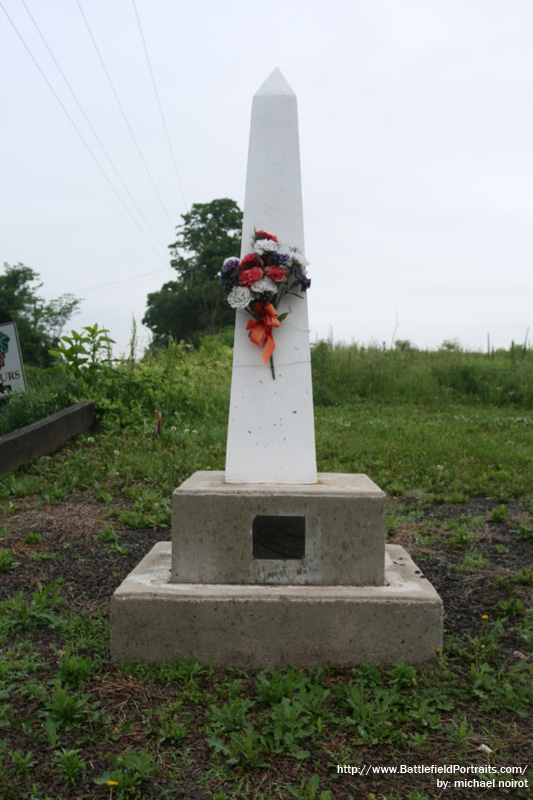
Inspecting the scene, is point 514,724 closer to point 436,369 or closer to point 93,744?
point 93,744

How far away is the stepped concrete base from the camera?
2.94 metres

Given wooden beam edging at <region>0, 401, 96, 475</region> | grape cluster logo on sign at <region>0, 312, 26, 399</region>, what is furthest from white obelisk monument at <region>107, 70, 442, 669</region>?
grape cluster logo on sign at <region>0, 312, 26, 399</region>

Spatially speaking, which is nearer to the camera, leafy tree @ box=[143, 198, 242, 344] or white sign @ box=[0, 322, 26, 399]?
white sign @ box=[0, 322, 26, 399]

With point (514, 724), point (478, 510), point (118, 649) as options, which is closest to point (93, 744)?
point (118, 649)

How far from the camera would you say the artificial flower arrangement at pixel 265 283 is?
325 cm

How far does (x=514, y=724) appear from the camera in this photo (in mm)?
2484

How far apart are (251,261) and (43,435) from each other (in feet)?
14.0

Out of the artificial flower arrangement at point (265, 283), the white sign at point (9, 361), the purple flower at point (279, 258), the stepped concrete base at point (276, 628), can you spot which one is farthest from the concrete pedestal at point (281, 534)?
the white sign at point (9, 361)

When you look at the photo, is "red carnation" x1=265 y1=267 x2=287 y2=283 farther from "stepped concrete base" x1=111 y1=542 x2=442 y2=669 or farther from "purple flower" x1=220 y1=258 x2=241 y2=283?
"stepped concrete base" x1=111 y1=542 x2=442 y2=669

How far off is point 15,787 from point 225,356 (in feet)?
39.6

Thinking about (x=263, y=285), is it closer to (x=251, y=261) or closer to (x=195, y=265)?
(x=251, y=261)

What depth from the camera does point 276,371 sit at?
336cm

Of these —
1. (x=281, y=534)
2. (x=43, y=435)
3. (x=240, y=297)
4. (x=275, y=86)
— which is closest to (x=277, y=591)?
(x=281, y=534)

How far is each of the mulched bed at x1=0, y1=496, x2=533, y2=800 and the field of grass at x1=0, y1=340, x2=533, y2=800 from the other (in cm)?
1
